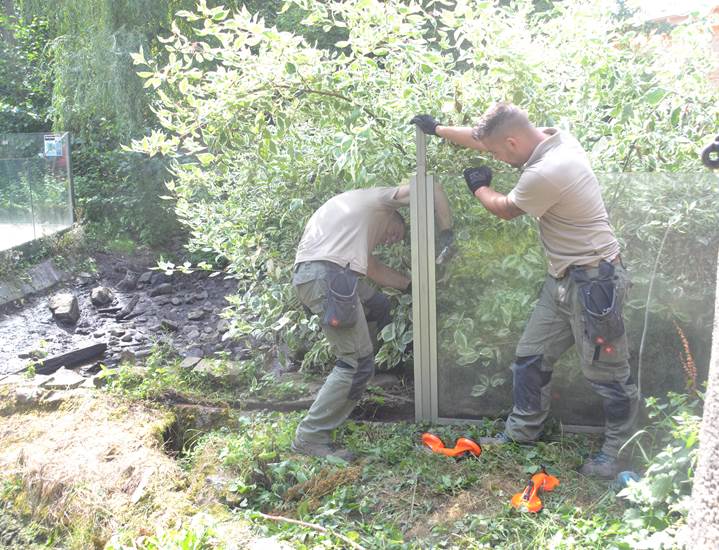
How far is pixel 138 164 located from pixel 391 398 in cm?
772

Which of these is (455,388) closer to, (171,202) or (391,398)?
(391,398)

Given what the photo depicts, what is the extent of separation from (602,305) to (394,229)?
4.63ft

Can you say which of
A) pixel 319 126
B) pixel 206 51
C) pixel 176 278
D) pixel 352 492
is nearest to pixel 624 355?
pixel 352 492

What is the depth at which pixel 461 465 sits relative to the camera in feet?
13.3

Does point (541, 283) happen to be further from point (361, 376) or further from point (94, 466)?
point (94, 466)

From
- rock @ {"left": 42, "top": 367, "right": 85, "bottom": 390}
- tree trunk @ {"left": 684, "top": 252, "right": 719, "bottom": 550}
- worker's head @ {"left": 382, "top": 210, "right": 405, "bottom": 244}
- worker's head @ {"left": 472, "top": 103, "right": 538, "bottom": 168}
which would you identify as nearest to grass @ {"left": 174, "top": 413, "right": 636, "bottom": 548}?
tree trunk @ {"left": 684, "top": 252, "right": 719, "bottom": 550}

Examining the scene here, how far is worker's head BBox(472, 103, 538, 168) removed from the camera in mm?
3824

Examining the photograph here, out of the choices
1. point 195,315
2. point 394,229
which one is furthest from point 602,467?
point 195,315

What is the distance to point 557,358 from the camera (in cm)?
414

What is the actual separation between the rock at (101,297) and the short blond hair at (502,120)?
22.1ft

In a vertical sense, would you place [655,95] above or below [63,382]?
above

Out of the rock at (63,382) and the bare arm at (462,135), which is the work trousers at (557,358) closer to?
the bare arm at (462,135)

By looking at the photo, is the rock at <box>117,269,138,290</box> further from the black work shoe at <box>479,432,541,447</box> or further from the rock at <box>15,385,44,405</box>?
the black work shoe at <box>479,432,541,447</box>

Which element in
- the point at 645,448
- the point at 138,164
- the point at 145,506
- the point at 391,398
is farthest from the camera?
the point at 138,164
